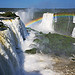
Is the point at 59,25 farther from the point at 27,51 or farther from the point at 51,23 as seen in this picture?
the point at 27,51

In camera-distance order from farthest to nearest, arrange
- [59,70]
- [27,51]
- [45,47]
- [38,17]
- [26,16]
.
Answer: [26,16] → [38,17] → [45,47] → [27,51] → [59,70]

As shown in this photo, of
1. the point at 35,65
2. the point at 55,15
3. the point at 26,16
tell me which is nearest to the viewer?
the point at 35,65

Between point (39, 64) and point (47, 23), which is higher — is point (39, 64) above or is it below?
below

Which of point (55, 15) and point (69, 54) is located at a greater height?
point (55, 15)

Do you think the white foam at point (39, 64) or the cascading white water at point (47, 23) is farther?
the cascading white water at point (47, 23)

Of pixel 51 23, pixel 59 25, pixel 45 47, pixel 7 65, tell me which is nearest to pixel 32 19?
pixel 51 23

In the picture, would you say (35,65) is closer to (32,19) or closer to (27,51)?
(27,51)

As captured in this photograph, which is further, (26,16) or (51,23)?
(26,16)

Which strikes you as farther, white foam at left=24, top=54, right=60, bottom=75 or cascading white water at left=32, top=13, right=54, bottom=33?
cascading white water at left=32, top=13, right=54, bottom=33

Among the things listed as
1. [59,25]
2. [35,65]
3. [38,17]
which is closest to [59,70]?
[35,65]

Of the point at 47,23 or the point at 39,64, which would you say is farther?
the point at 47,23
